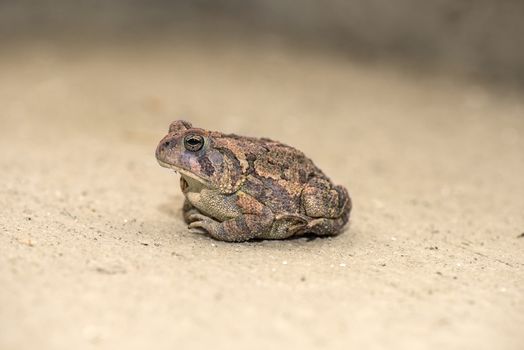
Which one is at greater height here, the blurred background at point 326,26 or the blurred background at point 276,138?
the blurred background at point 326,26

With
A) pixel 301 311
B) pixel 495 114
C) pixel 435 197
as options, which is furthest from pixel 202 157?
pixel 495 114

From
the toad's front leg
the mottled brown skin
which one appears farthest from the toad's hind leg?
the toad's front leg

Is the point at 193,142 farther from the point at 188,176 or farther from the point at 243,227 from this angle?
the point at 243,227

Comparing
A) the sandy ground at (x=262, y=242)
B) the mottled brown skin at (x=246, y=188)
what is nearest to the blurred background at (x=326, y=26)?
the sandy ground at (x=262, y=242)

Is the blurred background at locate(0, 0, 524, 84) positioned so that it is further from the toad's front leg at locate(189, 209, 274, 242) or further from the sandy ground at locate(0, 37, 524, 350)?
the toad's front leg at locate(189, 209, 274, 242)

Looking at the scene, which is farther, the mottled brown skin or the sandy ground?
the mottled brown skin

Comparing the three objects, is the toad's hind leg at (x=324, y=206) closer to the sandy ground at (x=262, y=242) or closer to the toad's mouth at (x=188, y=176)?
the sandy ground at (x=262, y=242)

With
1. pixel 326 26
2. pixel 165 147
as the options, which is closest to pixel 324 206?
pixel 165 147
